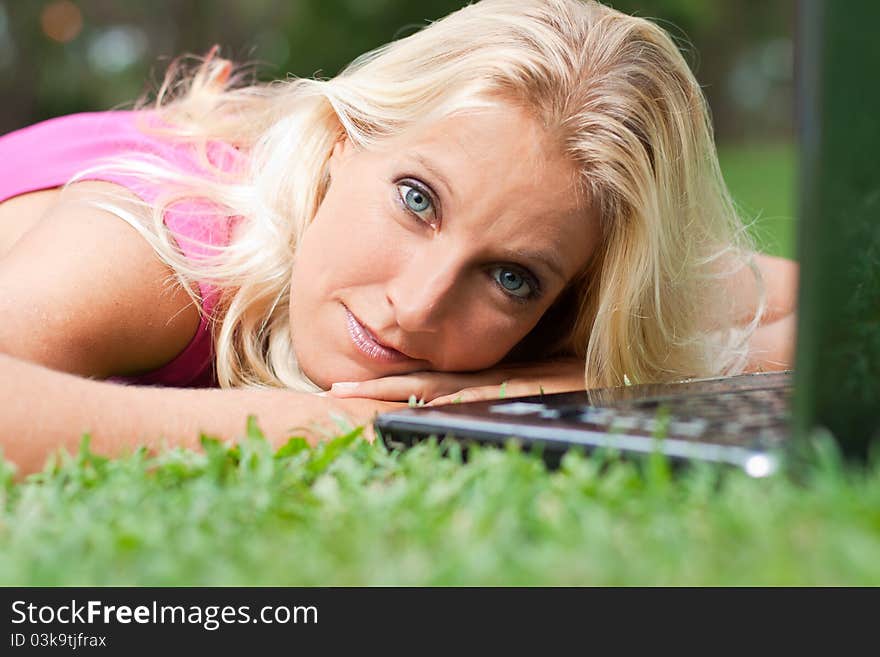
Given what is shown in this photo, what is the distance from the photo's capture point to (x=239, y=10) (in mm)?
13523

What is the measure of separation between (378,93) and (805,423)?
1.63 m

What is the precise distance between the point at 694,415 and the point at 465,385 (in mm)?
836

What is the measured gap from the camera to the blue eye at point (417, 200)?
1997 millimetres

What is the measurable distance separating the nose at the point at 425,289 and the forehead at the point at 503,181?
58 millimetres

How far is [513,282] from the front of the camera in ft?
6.75

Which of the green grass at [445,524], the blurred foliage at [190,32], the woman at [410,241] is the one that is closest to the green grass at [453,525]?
the green grass at [445,524]

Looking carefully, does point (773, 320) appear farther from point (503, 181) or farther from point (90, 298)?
point (90, 298)

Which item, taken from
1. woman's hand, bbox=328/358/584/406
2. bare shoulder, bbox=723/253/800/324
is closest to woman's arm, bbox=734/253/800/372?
bare shoulder, bbox=723/253/800/324

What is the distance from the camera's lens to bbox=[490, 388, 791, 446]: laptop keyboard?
3.68 feet

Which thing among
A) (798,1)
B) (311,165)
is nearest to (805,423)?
(798,1)

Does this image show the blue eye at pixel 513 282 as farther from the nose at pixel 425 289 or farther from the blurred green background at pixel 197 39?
the blurred green background at pixel 197 39

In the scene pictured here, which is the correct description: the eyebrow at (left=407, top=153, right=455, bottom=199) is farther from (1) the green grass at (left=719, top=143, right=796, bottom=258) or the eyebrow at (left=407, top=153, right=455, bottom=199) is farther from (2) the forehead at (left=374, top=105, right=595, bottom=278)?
(1) the green grass at (left=719, top=143, right=796, bottom=258)
